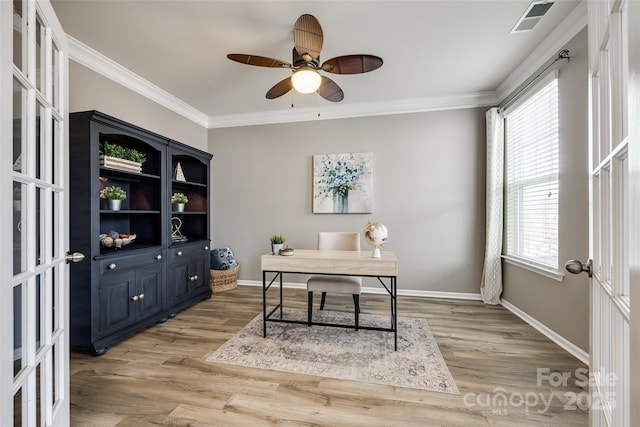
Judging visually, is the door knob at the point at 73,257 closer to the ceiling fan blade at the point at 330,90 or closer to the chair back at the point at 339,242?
the ceiling fan blade at the point at 330,90

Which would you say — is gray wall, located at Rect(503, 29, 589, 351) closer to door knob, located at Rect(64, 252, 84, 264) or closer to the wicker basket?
door knob, located at Rect(64, 252, 84, 264)

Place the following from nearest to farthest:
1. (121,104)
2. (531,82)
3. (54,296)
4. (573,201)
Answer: (54,296), (573,201), (531,82), (121,104)

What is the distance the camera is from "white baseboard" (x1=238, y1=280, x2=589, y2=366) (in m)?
2.10

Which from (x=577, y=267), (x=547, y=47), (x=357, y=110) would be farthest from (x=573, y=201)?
(x=357, y=110)

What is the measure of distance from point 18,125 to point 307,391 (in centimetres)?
187

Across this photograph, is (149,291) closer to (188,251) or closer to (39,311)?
(188,251)

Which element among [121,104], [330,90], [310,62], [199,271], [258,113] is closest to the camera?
[310,62]

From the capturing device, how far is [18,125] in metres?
0.90

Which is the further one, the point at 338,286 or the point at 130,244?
the point at 130,244

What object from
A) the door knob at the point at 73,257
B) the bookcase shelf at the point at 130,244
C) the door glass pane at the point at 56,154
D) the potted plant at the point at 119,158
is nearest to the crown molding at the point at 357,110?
the bookcase shelf at the point at 130,244

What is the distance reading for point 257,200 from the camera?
410 centimetres

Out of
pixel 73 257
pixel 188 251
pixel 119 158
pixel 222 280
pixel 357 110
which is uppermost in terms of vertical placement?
pixel 357 110

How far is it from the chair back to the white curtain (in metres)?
1.62

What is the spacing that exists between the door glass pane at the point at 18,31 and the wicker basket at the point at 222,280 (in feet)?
10.3
